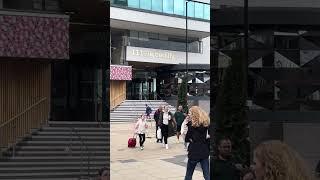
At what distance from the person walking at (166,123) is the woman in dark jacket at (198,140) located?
315 cm

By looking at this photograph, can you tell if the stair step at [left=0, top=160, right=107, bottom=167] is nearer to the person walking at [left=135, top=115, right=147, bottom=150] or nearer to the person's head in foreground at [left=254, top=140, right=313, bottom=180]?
the person's head in foreground at [left=254, top=140, right=313, bottom=180]

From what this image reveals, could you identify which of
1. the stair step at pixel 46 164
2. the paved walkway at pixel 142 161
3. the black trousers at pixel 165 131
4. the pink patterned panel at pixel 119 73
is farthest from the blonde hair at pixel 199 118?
the black trousers at pixel 165 131

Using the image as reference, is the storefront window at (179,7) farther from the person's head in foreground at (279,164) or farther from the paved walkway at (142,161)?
the person's head in foreground at (279,164)

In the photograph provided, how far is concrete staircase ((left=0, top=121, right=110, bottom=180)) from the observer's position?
4344mm

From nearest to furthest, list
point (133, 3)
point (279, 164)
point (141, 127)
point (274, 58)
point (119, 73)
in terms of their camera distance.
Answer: point (279, 164)
point (274, 58)
point (119, 73)
point (133, 3)
point (141, 127)

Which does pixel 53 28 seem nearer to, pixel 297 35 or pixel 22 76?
pixel 22 76

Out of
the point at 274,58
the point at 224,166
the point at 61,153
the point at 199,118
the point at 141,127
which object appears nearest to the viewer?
the point at 224,166

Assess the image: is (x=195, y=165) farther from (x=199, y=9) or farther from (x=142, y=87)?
(x=199, y=9)

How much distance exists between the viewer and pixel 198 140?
6.39 metres

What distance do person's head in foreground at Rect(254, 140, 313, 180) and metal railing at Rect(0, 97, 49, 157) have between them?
2787 millimetres

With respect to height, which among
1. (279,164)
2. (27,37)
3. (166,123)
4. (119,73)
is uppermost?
(27,37)

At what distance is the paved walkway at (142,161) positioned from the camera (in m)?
5.82

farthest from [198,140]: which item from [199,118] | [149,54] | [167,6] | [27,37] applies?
[149,54]

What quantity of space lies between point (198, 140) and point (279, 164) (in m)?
4.55
